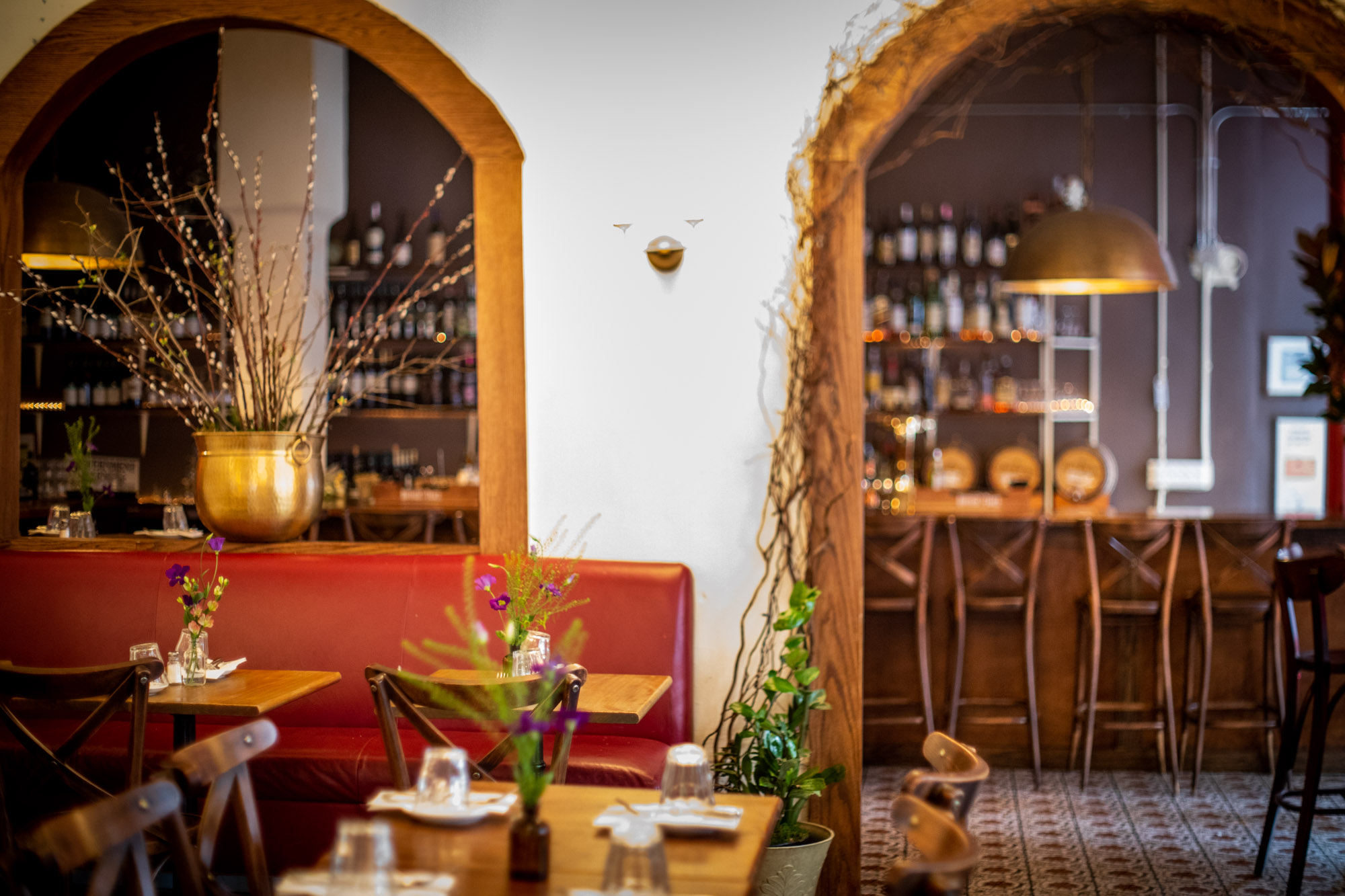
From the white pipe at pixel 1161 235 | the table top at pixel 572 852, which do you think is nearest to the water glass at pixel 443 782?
the table top at pixel 572 852

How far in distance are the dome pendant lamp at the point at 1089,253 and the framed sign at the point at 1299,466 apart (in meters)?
2.88

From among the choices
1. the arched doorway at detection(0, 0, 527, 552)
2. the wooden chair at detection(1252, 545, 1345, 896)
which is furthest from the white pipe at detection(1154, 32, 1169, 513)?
the arched doorway at detection(0, 0, 527, 552)

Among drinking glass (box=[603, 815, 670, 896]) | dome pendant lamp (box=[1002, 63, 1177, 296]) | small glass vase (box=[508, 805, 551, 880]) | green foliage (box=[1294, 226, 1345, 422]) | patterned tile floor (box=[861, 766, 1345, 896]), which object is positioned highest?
dome pendant lamp (box=[1002, 63, 1177, 296])

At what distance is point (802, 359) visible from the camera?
3.73m

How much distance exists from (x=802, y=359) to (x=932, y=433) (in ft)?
13.1

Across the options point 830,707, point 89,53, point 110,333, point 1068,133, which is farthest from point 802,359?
point 110,333

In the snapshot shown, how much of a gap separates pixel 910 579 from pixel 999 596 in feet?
1.46

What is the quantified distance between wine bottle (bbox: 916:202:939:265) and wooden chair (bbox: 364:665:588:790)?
17.1 feet

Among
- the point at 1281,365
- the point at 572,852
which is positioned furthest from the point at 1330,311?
the point at 1281,365

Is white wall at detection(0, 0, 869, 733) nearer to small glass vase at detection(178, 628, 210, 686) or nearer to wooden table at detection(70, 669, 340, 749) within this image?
wooden table at detection(70, 669, 340, 749)

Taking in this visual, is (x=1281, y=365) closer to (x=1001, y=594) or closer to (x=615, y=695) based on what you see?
(x=1001, y=594)

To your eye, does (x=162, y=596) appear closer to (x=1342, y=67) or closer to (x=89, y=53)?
(x=89, y=53)

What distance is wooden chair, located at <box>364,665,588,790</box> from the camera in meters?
2.52

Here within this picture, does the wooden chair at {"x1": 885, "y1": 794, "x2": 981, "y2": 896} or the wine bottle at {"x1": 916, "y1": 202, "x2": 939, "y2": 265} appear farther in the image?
the wine bottle at {"x1": 916, "y1": 202, "x2": 939, "y2": 265}
